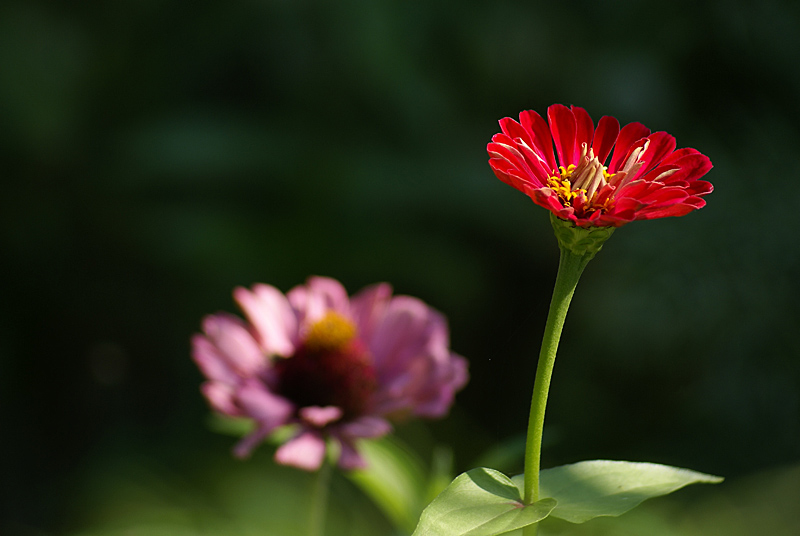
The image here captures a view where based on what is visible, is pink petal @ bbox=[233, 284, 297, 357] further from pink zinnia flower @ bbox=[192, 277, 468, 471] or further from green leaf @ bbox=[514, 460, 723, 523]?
green leaf @ bbox=[514, 460, 723, 523]

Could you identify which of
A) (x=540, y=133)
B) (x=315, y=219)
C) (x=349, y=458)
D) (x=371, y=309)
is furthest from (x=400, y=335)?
(x=315, y=219)

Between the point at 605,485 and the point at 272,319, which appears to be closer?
the point at 605,485

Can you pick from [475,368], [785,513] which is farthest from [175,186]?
[785,513]

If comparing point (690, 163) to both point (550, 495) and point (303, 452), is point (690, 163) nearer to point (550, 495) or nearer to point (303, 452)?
point (550, 495)

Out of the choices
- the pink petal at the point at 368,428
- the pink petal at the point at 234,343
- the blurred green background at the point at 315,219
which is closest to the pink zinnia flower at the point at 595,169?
the pink petal at the point at 368,428

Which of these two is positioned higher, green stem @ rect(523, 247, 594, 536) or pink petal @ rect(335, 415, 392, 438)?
pink petal @ rect(335, 415, 392, 438)

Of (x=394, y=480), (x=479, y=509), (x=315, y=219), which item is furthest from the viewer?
(x=315, y=219)

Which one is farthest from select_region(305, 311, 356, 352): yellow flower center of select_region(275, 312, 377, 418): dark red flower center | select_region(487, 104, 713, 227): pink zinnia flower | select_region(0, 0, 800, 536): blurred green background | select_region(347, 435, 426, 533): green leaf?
select_region(0, 0, 800, 536): blurred green background
